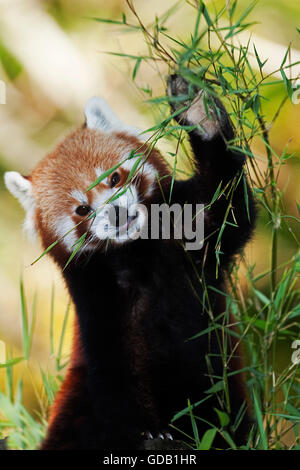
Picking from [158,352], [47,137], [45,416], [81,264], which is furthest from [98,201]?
[47,137]

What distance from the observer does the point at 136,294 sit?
2225mm

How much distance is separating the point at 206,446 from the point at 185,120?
932 millimetres

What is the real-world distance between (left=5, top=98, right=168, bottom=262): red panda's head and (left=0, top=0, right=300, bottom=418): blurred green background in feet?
4.31

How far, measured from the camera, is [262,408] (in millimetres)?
1923

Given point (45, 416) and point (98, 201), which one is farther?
point (45, 416)

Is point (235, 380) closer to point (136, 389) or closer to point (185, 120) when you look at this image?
point (136, 389)

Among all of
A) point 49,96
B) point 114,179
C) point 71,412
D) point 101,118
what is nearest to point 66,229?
point 114,179

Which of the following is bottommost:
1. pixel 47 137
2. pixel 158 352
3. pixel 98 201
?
pixel 158 352

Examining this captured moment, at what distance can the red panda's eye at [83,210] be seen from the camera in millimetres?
2112

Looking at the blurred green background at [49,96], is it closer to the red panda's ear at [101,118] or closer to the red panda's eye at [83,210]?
the red panda's ear at [101,118]

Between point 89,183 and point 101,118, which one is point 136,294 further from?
point 101,118

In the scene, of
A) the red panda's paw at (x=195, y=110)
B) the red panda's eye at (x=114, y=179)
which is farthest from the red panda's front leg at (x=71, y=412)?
the red panda's paw at (x=195, y=110)

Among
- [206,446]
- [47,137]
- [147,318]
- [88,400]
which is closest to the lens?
[206,446]

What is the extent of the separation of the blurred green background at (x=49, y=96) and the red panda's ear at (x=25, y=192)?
55.5 inches
